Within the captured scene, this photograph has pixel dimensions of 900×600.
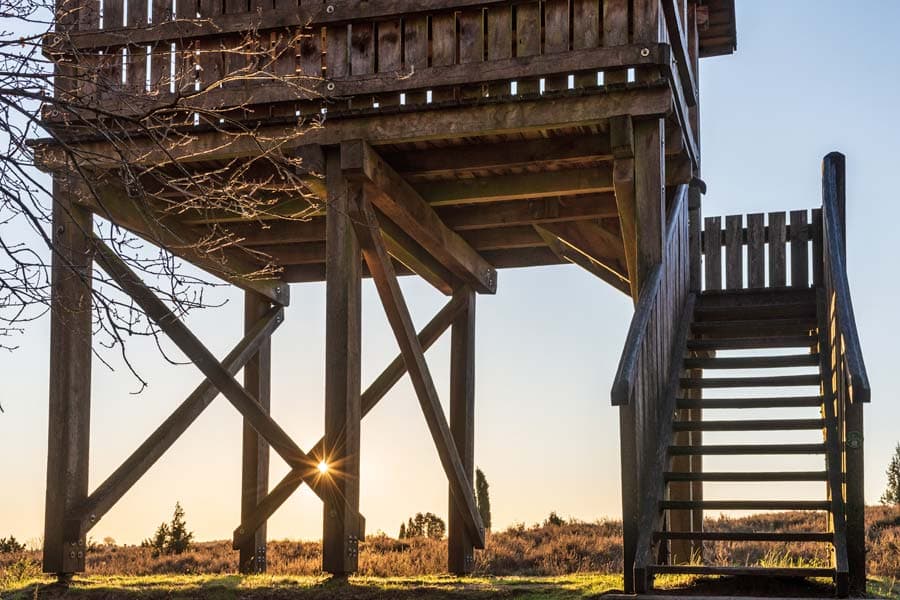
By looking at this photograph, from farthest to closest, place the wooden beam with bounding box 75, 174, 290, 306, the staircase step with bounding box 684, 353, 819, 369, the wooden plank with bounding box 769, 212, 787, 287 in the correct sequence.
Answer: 1. the wooden plank with bounding box 769, 212, 787, 287
2. the wooden beam with bounding box 75, 174, 290, 306
3. the staircase step with bounding box 684, 353, 819, 369

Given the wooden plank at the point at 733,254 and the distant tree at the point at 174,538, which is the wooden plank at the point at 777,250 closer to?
the wooden plank at the point at 733,254

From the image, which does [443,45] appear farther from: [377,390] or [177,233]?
[377,390]

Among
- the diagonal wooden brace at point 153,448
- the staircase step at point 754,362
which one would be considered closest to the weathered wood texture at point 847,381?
the staircase step at point 754,362

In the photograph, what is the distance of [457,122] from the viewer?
11.0 m

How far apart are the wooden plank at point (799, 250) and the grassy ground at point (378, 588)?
4.26 meters

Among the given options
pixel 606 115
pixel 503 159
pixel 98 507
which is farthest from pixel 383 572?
pixel 606 115

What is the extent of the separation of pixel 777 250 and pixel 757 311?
44.1 inches

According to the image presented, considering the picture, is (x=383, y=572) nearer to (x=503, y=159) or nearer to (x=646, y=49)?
(x=503, y=159)

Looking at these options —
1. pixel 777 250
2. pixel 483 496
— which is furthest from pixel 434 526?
pixel 777 250

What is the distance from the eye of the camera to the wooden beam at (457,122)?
10602 millimetres

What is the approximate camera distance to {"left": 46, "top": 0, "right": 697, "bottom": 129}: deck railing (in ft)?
35.3

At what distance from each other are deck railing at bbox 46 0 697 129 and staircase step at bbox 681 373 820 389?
267 centimetres

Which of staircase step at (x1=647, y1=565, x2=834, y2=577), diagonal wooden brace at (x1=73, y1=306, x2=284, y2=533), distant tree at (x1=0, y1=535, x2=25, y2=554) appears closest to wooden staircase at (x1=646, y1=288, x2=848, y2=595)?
staircase step at (x1=647, y1=565, x2=834, y2=577)

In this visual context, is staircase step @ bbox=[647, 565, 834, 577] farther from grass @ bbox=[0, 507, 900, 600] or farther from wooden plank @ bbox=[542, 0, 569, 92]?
wooden plank @ bbox=[542, 0, 569, 92]
